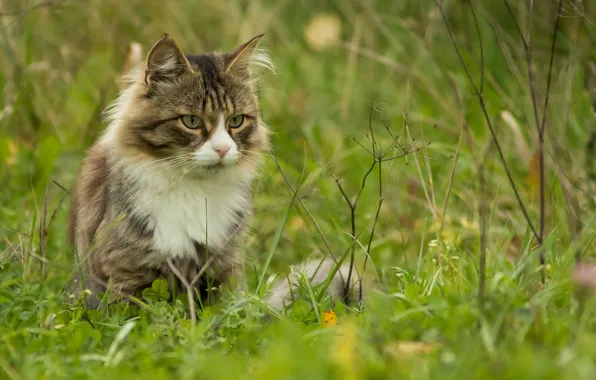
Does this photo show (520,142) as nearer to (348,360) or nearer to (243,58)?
(243,58)

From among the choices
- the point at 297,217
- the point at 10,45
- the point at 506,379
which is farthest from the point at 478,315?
the point at 10,45

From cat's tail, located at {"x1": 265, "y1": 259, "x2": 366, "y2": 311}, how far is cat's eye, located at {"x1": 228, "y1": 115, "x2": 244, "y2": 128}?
67cm

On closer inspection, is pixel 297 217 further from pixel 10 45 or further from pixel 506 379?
pixel 506 379

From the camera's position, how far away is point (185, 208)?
3365 millimetres

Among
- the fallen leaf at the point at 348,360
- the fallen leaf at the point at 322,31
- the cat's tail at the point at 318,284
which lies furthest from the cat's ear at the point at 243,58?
the fallen leaf at the point at 322,31

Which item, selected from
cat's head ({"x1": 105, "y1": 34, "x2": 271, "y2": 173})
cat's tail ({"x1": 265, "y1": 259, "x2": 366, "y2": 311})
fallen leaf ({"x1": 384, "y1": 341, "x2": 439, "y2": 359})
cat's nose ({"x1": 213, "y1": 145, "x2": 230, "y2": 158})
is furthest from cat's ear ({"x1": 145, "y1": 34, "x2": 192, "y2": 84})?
fallen leaf ({"x1": 384, "y1": 341, "x2": 439, "y2": 359})

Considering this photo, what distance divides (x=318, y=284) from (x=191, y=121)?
863mm

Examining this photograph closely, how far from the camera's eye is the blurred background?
3920mm

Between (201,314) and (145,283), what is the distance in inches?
18.0

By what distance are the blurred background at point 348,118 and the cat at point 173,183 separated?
240 millimetres

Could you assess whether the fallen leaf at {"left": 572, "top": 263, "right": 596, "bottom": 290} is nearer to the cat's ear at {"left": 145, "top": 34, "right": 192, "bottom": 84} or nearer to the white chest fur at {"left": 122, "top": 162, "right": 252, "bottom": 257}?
the white chest fur at {"left": 122, "top": 162, "right": 252, "bottom": 257}

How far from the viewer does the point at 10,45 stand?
16.7 ft

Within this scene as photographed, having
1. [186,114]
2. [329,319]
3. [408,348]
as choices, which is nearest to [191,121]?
[186,114]

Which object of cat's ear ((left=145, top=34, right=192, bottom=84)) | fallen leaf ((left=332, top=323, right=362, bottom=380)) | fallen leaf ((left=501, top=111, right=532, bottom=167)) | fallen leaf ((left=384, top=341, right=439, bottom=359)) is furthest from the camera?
fallen leaf ((left=501, top=111, right=532, bottom=167))
